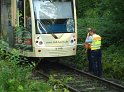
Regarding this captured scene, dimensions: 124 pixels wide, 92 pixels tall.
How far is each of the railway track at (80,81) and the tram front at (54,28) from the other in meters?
0.77

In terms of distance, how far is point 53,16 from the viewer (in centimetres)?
1667

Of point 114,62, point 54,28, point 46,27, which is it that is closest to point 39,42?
point 46,27

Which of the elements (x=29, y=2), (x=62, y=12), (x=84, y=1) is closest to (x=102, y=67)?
(x=62, y=12)

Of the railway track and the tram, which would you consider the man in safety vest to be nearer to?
the railway track

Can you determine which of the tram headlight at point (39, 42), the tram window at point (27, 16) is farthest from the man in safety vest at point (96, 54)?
the tram window at point (27, 16)

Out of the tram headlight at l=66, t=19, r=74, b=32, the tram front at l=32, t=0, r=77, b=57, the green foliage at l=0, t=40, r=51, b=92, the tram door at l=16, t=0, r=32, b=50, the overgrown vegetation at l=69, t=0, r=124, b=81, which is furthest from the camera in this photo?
the tram headlight at l=66, t=19, r=74, b=32

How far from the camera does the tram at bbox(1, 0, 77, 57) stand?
1623 cm

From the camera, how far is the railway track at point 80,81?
13136 mm

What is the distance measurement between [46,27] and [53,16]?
53 centimetres

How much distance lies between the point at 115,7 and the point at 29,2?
332 cm

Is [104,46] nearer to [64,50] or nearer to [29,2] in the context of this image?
[64,50]

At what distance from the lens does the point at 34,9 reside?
53.6 ft

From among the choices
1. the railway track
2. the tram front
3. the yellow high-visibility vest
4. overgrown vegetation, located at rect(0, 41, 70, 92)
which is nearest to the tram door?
the tram front

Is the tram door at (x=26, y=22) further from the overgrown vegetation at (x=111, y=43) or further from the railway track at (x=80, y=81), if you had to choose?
the overgrown vegetation at (x=111, y=43)
